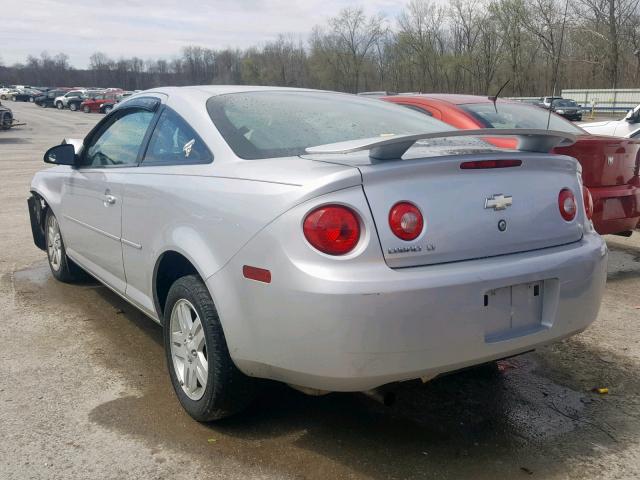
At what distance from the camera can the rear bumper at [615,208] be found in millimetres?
5344

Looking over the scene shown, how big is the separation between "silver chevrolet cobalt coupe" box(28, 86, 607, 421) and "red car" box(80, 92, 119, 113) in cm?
5388

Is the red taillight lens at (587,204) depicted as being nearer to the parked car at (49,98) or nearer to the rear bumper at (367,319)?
the rear bumper at (367,319)

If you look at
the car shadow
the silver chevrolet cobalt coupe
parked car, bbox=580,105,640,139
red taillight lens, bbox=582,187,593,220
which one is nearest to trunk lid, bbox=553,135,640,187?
the car shadow

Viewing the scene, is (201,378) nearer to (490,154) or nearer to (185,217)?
(185,217)

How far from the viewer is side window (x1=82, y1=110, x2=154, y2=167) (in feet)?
12.6

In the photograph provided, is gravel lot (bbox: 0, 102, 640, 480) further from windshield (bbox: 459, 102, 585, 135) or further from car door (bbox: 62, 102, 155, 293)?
windshield (bbox: 459, 102, 585, 135)

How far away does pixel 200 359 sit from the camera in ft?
9.73

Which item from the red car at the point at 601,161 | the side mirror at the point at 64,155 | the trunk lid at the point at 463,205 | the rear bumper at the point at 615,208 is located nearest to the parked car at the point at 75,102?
the red car at the point at 601,161

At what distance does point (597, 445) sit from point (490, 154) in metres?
1.38

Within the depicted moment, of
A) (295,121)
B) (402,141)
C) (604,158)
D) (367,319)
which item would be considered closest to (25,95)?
(604,158)

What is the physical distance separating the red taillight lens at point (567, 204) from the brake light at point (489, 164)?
0.95 ft

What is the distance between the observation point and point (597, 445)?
2855mm

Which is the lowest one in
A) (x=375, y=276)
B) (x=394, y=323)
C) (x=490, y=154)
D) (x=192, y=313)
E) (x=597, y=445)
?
(x=597, y=445)

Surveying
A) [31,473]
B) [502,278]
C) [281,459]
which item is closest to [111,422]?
[31,473]
